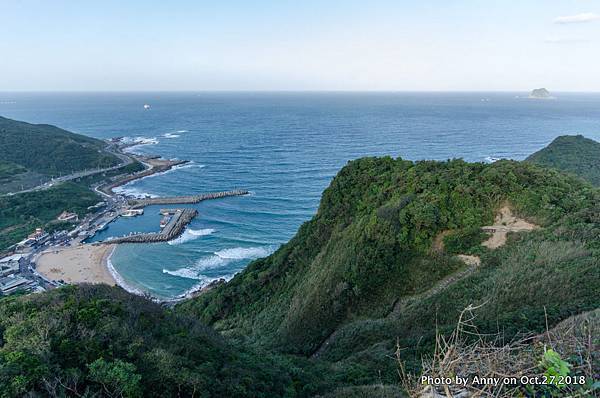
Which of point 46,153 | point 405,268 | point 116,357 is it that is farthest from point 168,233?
point 46,153

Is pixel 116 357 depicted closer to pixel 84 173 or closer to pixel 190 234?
pixel 190 234

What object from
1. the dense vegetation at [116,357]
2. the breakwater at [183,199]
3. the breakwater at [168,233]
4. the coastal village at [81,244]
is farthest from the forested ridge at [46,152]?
the dense vegetation at [116,357]

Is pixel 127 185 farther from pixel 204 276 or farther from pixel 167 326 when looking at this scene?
pixel 167 326

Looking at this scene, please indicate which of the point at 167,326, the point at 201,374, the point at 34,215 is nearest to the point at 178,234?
the point at 34,215

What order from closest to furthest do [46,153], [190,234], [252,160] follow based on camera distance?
[190,234] < [252,160] < [46,153]

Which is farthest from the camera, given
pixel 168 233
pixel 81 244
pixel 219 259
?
pixel 168 233

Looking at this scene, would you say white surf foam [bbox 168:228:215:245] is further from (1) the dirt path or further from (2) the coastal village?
(1) the dirt path

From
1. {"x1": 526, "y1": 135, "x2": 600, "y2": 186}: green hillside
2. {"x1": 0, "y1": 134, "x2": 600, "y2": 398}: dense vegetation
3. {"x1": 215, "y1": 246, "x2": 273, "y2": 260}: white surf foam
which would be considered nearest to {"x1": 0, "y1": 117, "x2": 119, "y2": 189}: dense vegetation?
{"x1": 215, "y1": 246, "x2": 273, "y2": 260}: white surf foam

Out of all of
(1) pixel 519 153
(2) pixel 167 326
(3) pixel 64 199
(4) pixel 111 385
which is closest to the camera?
(4) pixel 111 385
